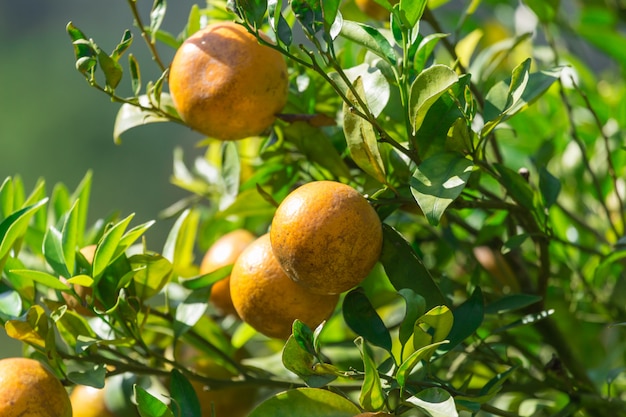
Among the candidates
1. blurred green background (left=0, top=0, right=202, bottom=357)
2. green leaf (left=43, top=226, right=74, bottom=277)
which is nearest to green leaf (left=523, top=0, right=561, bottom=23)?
green leaf (left=43, top=226, right=74, bottom=277)

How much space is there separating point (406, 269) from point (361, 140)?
0.29ft

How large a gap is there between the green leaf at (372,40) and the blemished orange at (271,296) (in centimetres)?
15

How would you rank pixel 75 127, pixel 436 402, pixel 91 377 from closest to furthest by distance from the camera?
pixel 436 402
pixel 91 377
pixel 75 127

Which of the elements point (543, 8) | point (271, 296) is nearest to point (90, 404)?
→ point (271, 296)

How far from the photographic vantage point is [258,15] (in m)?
0.51

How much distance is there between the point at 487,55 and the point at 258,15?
36 cm

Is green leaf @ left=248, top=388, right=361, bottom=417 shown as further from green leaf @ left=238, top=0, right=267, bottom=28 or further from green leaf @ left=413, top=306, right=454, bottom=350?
green leaf @ left=238, top=0, right=267, bottom=28

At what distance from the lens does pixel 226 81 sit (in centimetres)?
57

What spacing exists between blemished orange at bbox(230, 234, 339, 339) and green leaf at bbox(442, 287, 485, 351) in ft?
0.28

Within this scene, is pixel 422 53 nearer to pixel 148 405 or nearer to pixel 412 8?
pixel 412 8

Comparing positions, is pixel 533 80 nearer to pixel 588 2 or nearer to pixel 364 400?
pixel 364 400

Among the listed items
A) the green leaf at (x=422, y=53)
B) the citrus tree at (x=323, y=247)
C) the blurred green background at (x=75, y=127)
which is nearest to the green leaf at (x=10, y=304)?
the citrus tree at (x=323, y=247)

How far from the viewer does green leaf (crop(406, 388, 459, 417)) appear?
46 cm

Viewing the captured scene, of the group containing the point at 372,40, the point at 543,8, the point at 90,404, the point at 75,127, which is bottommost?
the point at 75,127
